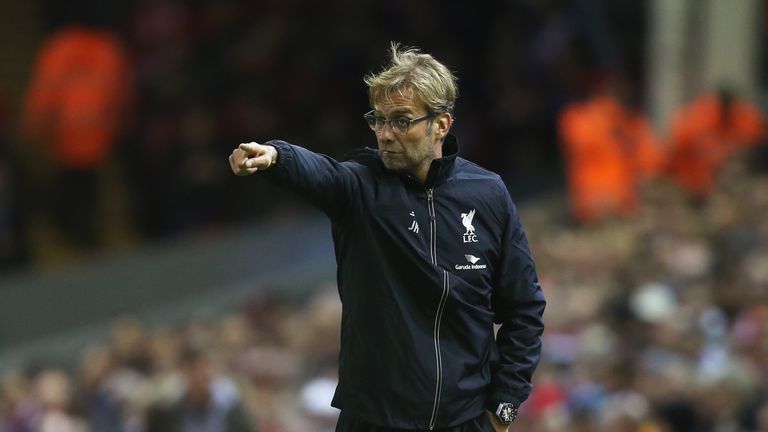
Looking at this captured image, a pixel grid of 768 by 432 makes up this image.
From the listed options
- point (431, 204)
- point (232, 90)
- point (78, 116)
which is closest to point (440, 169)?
point (431, 204)

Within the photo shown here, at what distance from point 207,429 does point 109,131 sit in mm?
4846

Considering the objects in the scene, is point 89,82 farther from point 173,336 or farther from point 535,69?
point 535,69

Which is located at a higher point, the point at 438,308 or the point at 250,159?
the point at 250,159

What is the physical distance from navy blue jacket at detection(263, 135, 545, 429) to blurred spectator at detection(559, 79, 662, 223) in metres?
8.70

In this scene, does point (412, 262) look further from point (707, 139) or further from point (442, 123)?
point (707, 139)

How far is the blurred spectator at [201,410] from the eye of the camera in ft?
33.2

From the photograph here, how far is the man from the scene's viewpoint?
15.9ft

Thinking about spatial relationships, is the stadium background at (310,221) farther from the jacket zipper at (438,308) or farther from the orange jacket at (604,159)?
the jacket zipper at (438,308)

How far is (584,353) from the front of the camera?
10.5 metres

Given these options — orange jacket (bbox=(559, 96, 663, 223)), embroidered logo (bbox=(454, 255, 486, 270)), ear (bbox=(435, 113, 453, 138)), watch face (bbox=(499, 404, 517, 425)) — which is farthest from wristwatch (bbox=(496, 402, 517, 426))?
orange jacket (bbox=(559, 96, 663, 223))

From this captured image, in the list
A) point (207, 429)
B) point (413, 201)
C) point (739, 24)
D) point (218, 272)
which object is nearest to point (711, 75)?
point (739, 24)

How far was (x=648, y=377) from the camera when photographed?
373 inches

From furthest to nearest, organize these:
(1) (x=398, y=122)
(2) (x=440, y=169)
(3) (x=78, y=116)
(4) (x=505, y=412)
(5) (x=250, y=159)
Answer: (3) (x=78, y=116), (4) (x=505, y=412), (2) (x=440, y=169), (1) (x=398, y=122), (5) (x=250, y=159)

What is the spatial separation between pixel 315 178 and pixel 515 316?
0.84m
